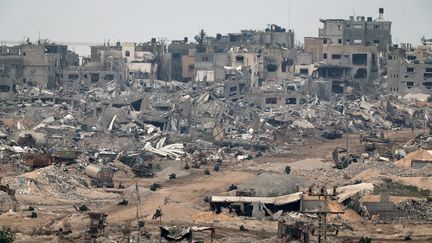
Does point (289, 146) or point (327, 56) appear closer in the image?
point (289, 146)

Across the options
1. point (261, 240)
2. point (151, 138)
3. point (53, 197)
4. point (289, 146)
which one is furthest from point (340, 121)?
point (261, 240)

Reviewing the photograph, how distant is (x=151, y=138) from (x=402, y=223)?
24.8m

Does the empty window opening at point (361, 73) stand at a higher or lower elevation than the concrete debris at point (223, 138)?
higher

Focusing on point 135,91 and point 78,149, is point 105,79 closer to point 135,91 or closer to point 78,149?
point 135,91

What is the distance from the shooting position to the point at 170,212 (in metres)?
40.9

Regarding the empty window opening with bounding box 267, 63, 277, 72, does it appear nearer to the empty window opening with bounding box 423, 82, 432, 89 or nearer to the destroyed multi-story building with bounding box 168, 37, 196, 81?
the destroyed multi-story building with bounding box 168, 37, 196, 81

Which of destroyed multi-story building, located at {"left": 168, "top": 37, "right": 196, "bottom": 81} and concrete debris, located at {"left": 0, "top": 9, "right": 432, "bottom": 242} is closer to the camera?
concrete debris, located at {"left": 0, "top": 9, "right": 432, "bottom": 242}

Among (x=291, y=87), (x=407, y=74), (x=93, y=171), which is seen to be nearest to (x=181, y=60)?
(x=291, y=87)

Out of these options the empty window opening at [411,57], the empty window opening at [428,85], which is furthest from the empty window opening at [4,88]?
the empty window opening at [411,57]

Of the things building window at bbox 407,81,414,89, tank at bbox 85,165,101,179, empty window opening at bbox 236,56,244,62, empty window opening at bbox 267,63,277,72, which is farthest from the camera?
empty window opening at bbox 267,63,277,72

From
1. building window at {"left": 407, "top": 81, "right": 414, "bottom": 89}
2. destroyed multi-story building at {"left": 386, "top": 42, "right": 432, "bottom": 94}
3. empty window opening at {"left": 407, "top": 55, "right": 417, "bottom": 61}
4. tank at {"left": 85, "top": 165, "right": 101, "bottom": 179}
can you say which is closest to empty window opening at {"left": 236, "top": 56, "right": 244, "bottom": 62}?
destroyed multi-story building at {"left": 386, "top": 42, "right": 432, "bottom": 94}

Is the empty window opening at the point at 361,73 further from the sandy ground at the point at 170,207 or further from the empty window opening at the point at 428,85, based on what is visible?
the sandy ground at the point at 170,207

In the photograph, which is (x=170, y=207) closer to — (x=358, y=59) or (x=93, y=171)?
(x=93, y=171)

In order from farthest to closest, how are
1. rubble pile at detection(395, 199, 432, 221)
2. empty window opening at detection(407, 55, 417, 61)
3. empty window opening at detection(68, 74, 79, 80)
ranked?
empty window opening at detection(407, 55, 417, 61) < empty window opening at detection(68, 74, 79, 80) < rubble pile at detection(395, 199, 432, 221)
